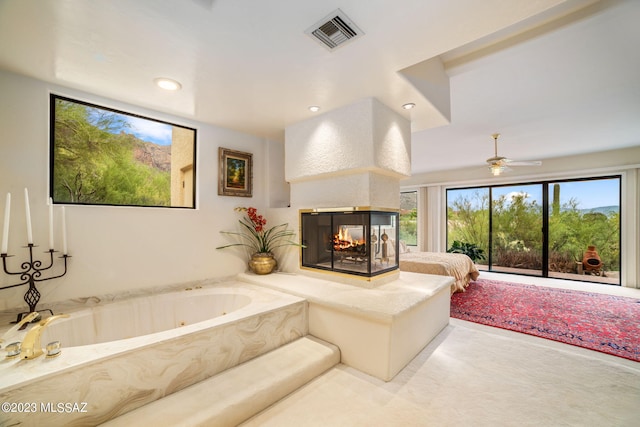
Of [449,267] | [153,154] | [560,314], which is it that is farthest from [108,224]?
[560,314]

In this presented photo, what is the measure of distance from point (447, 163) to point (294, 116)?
4517mm

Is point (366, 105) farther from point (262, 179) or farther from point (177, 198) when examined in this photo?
point (177, 198)

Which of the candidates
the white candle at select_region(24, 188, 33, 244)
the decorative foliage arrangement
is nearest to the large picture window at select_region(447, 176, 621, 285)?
the decorative foliage arrangement

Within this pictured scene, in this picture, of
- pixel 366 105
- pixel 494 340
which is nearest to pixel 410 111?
pixel 366 105

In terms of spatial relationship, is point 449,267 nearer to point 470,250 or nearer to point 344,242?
point 344,242

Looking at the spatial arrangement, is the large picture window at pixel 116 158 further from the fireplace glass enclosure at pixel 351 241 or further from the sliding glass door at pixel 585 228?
the sliding glass door at pixel 585 228

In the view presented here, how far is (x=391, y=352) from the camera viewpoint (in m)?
1.80

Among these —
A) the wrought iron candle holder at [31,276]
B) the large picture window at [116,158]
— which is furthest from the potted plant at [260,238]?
the wrought iron candle holder at [31,276]

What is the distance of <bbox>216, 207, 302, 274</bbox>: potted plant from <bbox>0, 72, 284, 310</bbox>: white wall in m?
0.15

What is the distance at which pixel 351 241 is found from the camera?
2.57m

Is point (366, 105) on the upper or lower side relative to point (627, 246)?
upper

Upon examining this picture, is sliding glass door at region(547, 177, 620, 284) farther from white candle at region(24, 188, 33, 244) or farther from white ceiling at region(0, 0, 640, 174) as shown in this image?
white candle at region(24, 188, 33, 244)

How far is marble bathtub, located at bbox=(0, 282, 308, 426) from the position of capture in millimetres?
1154

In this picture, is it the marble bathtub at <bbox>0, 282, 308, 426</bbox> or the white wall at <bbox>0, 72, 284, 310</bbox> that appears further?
the white wall at <bbox>0, 72, 284, 310</bbox>
